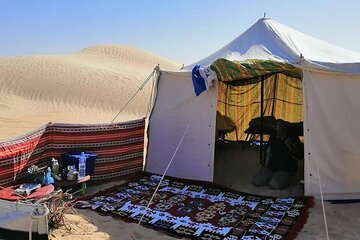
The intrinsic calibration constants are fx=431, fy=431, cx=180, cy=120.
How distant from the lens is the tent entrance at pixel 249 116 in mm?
7441

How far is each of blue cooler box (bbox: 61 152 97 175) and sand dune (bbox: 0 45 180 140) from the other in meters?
7.44

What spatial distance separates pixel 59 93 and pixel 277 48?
19.9 m

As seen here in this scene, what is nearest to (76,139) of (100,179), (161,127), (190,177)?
(100,179)

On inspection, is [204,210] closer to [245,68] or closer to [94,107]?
[245,68]

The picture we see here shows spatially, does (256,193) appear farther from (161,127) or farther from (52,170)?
(52,170)

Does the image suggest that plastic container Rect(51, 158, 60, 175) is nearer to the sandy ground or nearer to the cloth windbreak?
the sandy ground

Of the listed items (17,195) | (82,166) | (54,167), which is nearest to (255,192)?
(82,166)

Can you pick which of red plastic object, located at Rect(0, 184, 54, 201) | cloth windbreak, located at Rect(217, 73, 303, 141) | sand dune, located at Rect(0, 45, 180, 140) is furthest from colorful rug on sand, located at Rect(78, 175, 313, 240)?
sand dune, located at Rect(0, 45, 180, 140)

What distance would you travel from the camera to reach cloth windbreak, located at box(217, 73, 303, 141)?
9.04 m

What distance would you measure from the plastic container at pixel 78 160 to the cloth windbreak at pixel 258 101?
3392 millimetres

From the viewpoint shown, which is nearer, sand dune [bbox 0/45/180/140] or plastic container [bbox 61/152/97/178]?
plastic container [bbox 61/152/97/178]

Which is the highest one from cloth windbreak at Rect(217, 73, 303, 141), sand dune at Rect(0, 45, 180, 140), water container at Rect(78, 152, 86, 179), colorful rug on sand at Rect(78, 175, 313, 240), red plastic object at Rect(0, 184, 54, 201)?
cloth windbreak at Rect(217, 73, 303, 141)

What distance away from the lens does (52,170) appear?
6.09m

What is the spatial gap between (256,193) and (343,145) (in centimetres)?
144
